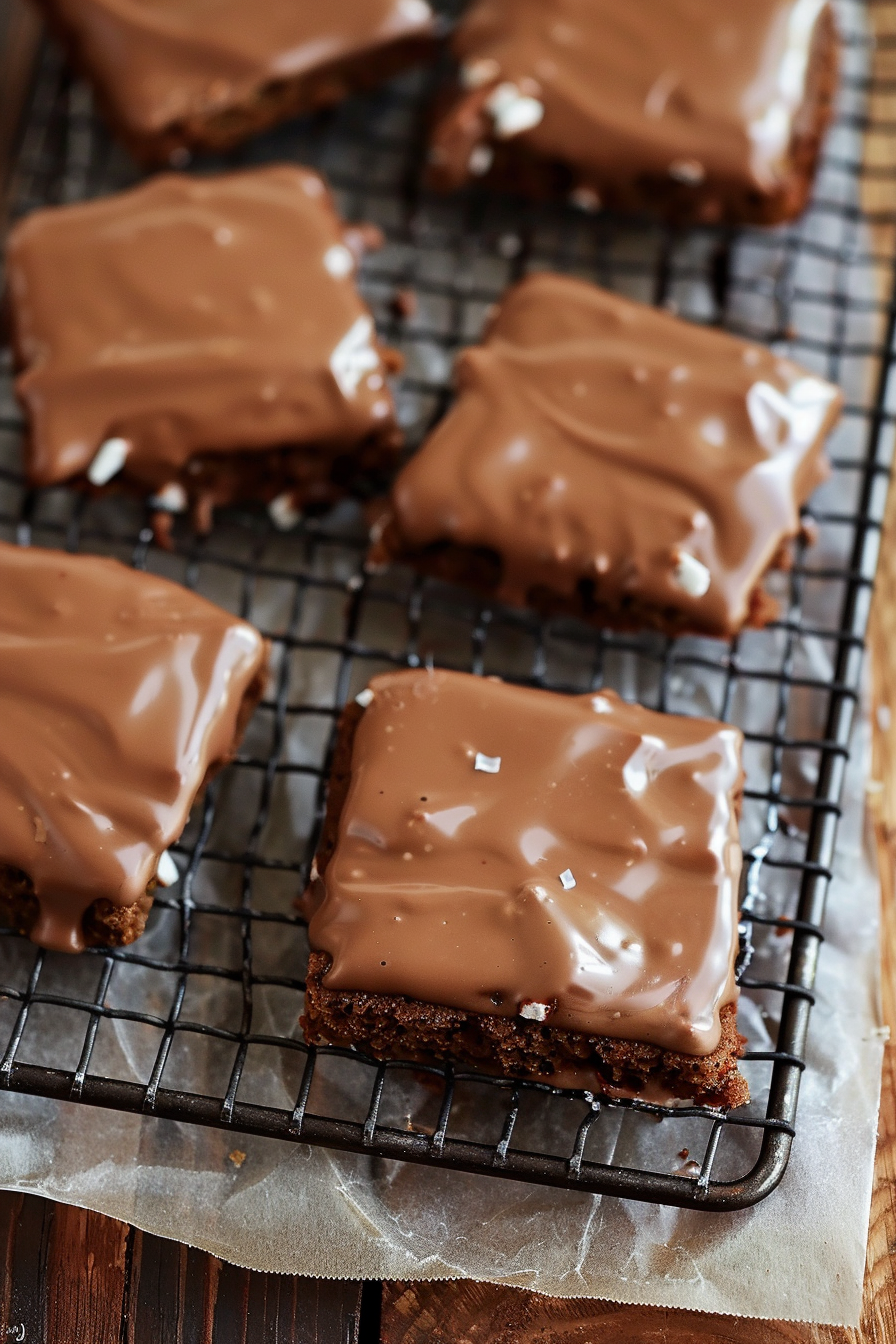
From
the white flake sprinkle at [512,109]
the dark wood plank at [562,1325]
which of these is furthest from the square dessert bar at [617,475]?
the dark wood plank at [562,1325]

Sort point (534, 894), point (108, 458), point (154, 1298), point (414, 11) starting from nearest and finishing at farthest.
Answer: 1. point (534, 894)
2. point (154, 1298)
3. point (108, 458)
4. point (414, 11)

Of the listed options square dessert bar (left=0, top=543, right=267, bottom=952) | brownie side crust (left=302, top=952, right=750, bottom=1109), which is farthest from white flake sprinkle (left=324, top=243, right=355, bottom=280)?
brownie side crust (left=302, top=952, right=750, bottom=1109)

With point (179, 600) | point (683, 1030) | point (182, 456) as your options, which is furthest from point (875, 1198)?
point (182, 456)

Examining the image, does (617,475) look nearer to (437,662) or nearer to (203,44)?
(437,662)

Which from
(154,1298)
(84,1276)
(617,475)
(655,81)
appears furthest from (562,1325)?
(655,81)

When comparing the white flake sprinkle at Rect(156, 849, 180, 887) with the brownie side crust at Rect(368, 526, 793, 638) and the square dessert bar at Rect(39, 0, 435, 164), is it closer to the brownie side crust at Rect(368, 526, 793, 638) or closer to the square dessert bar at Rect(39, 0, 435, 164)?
the brownie side crust at Rect(368, 526, 793, 638)

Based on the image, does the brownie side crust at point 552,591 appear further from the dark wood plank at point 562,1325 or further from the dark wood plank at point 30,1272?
the dark wood plank at point 30,1272

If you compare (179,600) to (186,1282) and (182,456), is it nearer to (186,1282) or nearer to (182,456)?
(182,456)
